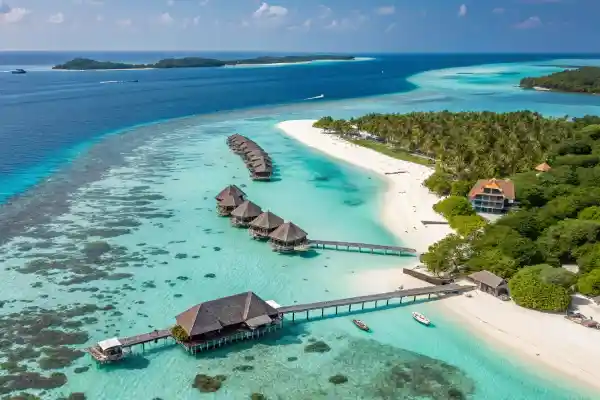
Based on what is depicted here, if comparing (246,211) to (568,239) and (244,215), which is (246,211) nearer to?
Answer: (244,215)

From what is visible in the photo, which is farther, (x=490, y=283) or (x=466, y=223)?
(x=466, y=223)

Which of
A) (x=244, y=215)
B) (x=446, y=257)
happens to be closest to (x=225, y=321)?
(x=446, y=257)

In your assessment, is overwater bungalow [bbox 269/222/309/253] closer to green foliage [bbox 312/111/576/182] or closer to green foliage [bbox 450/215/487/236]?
green foliage [bbox 450/215/487/236]

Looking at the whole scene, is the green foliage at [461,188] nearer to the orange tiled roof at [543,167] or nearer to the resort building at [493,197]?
the resort building at [493,197]

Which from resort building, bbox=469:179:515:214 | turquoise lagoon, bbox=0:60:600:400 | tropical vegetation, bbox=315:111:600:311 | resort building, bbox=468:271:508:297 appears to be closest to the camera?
turquoise lagoon, bbox=0:60:600:400

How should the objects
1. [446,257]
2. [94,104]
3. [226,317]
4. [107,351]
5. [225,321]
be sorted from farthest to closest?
[94,104]
[446,257]
[226,317]
[225,321]
[107,351]

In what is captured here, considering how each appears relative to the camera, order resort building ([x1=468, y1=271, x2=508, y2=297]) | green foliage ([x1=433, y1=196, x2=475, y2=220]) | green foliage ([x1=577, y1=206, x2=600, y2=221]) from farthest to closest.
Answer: green foliage ([x1=433, y1=196, x2=475, y2=220]) < green foliage ([x1=577, y1=206, x2=600, y2=221]) < resort building ([x1=468, y1=271, x2=508, y2=297])

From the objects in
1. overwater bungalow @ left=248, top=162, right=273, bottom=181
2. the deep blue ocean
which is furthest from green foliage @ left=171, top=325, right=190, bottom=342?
the deep blue ocean

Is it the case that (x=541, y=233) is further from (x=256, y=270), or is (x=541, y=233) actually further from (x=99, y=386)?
(x=99, y=386)

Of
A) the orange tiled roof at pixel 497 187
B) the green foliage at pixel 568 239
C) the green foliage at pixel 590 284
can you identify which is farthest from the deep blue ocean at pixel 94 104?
the green foliage at pixel 590 284
